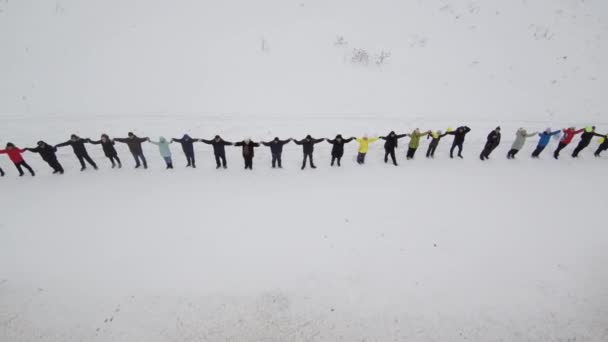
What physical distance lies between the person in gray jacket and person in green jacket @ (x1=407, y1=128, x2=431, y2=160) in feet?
10.6

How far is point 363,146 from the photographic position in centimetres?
954

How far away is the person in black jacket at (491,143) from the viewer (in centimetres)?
959

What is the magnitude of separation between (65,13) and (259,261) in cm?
1744

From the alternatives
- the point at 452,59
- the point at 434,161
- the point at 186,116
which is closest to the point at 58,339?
the point at 186,116

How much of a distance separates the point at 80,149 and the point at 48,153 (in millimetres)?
853

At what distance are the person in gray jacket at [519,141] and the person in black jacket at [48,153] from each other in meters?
15.9

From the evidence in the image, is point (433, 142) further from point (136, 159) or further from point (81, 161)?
point (81, 161)

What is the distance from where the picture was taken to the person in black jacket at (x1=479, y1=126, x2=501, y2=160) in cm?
959

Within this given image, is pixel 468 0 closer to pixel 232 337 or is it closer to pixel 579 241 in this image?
pixel 579 241

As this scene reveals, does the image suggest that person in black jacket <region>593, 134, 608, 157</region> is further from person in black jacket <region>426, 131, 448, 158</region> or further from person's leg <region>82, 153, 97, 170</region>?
person's leg <region>82, 153, 97, 170</region>

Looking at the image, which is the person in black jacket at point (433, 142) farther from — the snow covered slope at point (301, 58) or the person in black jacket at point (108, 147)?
the person in black jacket at point (108, 147)

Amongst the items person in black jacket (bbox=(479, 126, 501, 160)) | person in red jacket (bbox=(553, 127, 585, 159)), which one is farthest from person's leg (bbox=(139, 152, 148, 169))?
person in red jacket (bbox=(553, 127, 585, 159))

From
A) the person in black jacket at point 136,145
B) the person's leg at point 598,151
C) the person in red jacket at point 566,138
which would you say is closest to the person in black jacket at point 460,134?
the person in red jacket at point 566,138

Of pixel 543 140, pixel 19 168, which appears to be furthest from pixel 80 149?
pixel 543 140
